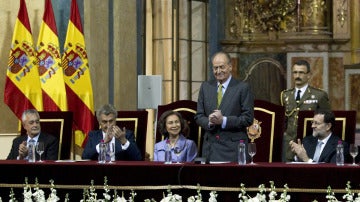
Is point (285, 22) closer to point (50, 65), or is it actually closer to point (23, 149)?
point (50, 65)

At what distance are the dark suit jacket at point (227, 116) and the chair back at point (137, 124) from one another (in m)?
0.80

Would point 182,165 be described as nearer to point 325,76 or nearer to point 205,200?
point 205,200

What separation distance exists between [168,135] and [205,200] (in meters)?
1.37

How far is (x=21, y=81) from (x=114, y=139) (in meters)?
2.23

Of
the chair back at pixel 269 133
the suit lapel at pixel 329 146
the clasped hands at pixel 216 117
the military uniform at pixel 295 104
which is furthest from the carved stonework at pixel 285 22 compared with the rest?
the clasped hands at pixel 216 117

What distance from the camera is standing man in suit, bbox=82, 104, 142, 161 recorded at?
7293 millimetres

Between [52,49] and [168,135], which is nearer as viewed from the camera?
[168,135]

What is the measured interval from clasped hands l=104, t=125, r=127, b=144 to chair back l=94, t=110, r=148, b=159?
1.44 feet

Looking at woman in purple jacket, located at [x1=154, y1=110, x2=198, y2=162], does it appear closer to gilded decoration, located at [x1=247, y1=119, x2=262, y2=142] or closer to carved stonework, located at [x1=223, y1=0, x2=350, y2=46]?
gilded decoration, located at [x1=247, y1=119, x2=262, y2=142]

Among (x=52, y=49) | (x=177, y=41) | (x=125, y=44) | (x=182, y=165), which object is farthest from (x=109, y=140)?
(x=177, y=41)

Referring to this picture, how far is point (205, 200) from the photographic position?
5945mm

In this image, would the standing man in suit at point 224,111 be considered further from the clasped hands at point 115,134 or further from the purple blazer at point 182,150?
the clasped hands at point 115,134

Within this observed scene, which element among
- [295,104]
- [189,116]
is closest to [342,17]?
[295,104]

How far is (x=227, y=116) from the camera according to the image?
700 centimetres
